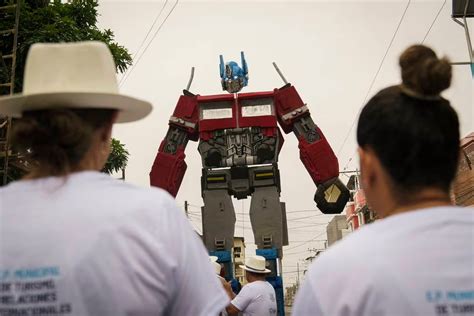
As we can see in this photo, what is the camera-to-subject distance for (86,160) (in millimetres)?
1476

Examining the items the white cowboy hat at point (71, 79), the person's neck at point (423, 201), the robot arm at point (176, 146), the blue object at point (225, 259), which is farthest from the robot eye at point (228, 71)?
the person's neck at point (423, 201)

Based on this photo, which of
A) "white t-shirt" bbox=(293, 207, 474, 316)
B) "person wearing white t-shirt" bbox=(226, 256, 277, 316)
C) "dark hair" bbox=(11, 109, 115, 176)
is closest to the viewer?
"white t-shirt" bbox=(293, 207, 474, 316)

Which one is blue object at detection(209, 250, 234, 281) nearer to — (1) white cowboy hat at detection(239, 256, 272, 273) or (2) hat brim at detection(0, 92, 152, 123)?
(1) white cowboy hat at detection(239, 256, 272, 273)

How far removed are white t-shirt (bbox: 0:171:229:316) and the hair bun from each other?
27.3 inches

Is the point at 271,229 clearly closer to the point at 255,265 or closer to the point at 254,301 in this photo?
the point at 255,265

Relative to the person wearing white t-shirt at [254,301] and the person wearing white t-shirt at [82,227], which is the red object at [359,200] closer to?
the person wearing white t-shirt at [254,301]

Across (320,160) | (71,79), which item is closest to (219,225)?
(320,160)

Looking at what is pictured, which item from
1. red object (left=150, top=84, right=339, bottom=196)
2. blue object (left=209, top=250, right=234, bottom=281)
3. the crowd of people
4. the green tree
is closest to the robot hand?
red object (left=150, top=84, right=339, bottom=196)

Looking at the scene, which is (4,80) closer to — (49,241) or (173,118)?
(173,118)

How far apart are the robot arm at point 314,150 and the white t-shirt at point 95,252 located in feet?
17.3

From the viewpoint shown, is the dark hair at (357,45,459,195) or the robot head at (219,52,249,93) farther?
the robot head at (219,52,249,93)

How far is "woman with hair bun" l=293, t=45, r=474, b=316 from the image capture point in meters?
1.21

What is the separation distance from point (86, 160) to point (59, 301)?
0.38 m

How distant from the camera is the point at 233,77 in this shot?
7.27 metres
